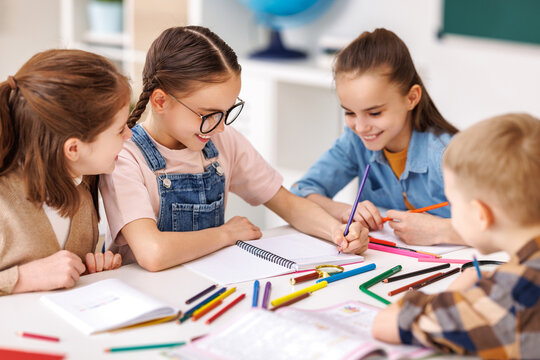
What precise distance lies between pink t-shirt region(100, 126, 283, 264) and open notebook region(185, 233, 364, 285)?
0.18 metres

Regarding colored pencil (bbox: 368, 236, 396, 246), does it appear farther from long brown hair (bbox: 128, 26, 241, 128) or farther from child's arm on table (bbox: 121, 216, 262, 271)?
long brown hair (bbox: 128, 26, 241, 128)

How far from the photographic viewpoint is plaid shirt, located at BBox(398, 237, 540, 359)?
36.6 inches

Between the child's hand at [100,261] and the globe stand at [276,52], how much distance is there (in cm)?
236

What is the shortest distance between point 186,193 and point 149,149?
0.14 meters

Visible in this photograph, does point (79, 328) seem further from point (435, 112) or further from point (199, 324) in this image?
point (435, 112)

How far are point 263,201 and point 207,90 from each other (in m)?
0.41

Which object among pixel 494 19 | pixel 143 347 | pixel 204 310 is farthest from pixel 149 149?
pixel 494 19

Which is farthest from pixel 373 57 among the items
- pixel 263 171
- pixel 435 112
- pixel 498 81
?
pixel 498 81

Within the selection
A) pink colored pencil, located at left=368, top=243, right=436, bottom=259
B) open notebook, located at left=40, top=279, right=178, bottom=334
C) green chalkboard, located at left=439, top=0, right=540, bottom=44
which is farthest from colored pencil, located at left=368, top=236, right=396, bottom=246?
green chalkboard, located at left=439, top=0, right=540, bottom=44

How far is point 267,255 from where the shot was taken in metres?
1.45

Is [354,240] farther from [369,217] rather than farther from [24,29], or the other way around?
[24,29]

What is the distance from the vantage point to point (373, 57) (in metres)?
1.75

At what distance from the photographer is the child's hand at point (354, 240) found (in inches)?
58.8

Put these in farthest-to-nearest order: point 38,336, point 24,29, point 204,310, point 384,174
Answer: point 24,29, point 384,174, point 204,310, point 38,336
